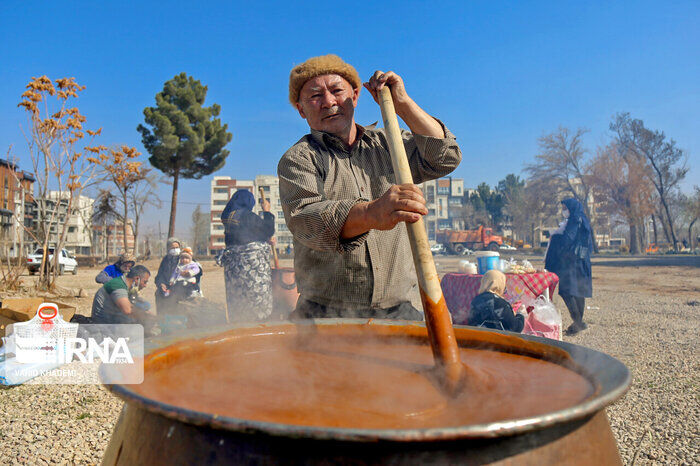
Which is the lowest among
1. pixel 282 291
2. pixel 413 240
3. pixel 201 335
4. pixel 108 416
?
pixel 108 416

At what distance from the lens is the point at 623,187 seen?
29500 mm

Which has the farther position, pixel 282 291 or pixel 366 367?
pixel 282 291

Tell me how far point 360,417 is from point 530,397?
0.39m

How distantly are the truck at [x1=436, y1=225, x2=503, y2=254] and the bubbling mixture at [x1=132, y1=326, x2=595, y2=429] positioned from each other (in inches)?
→ 1500

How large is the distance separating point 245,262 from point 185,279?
6.20 feet

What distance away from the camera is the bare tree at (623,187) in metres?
29.1

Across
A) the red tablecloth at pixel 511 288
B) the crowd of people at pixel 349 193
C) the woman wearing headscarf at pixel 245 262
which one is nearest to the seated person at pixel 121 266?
the woman wearing headscarf at pixel 245 262

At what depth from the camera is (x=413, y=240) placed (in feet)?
3.99

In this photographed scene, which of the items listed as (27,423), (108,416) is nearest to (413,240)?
(108,416)

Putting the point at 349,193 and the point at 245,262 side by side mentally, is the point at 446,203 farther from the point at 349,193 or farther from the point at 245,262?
the point at 349,193


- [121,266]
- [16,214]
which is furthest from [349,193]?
[16,214]

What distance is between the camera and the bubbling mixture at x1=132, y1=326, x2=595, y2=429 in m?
0.89

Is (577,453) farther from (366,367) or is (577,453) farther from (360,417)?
(366,367)

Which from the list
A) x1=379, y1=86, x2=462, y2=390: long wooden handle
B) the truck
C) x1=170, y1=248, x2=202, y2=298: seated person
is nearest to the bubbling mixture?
x1=379, y1=86, x2=462, y2=390: long wooden handle
